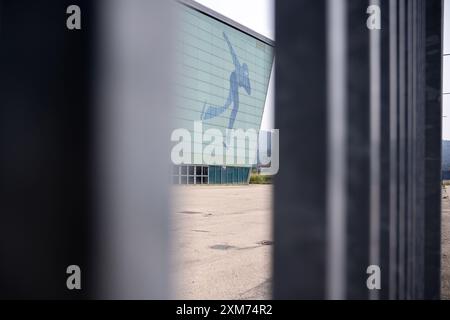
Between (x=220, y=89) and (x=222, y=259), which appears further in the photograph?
(x=220, y=89)

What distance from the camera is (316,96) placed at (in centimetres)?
110

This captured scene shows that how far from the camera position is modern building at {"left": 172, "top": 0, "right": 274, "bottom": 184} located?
1206 inches

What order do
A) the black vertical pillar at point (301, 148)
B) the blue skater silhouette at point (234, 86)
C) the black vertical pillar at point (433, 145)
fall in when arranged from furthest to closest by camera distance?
the blue skater silhouette at point (234, 86), the black vertical pillar at point (433, 145), the black vertical pillar at point (301, 148)

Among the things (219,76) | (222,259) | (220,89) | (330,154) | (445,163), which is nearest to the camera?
(330,154)

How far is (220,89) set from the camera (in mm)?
33281

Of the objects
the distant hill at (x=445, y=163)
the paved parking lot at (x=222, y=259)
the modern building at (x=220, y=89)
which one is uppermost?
the modern building at (x=220, y=89)

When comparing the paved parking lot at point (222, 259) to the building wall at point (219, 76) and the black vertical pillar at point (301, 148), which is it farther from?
the building wall at point (219, 76)

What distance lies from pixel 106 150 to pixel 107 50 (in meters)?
0.38

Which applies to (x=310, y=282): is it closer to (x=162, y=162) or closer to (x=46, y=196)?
(x=162, y=162)

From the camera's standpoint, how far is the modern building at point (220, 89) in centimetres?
3062

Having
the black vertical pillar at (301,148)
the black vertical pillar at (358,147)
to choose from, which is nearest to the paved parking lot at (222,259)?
the black vertical pillar at (301,148)

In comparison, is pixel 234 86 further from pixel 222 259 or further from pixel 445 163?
pixel 222 259

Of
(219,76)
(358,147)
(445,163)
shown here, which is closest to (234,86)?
(219,76)
